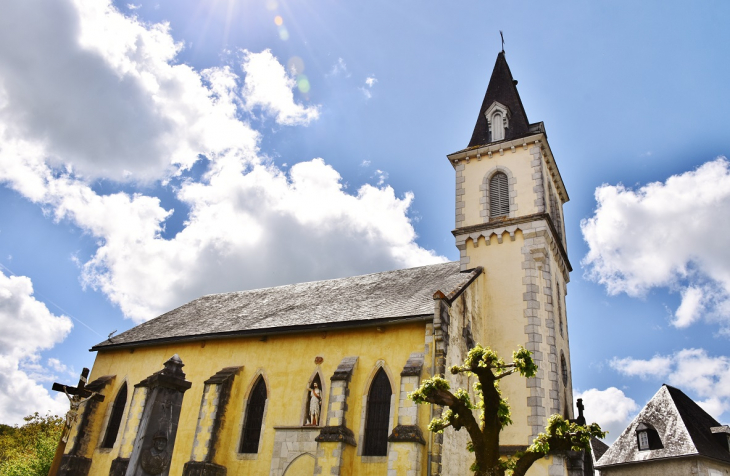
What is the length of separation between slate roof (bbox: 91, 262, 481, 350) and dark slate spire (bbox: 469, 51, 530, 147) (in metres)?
6.26

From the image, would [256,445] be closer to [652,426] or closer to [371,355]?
[371,355]

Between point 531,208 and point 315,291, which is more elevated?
point 531,208

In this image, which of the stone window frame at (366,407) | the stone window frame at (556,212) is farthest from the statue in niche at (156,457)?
the stone window frame at (556,212)

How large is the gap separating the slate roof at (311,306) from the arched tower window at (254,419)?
2113 mm

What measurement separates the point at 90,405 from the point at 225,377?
290 inches

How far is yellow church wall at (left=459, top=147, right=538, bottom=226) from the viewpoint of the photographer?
19.9 m

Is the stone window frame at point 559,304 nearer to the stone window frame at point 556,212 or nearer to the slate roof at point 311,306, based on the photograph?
the stone window frame at point 556,212

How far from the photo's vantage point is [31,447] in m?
36.8

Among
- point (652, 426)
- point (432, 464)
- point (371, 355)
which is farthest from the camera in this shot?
point (652, 426)

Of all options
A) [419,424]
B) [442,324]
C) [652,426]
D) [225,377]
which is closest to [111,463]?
[225,377]

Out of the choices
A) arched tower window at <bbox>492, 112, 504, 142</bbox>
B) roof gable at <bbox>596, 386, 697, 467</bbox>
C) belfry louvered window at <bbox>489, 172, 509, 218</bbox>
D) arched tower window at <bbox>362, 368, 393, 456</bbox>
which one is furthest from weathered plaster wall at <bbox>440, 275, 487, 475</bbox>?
roof gable at <bbox>596, 386, 697, 467</bbox>

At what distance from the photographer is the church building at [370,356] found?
575 inches

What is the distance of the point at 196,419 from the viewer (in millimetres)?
18469

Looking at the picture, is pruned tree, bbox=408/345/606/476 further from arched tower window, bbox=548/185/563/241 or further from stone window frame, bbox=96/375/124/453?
stone window frame, bbox=96/375/124/453
